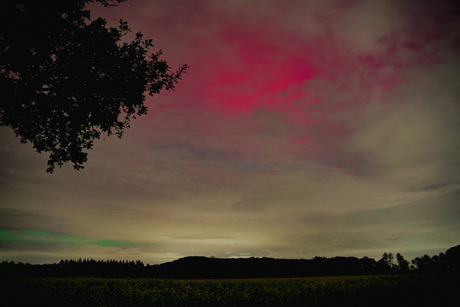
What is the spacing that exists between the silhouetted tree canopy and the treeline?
19.6 m

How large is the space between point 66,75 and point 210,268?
36.6 metres

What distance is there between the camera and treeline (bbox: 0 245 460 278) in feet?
92.1

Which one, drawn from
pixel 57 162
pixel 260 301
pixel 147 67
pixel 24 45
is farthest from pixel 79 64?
pixel 260 301

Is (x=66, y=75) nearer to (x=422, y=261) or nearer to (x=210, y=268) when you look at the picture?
(x=210, y=268)

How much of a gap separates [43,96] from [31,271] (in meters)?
26.6

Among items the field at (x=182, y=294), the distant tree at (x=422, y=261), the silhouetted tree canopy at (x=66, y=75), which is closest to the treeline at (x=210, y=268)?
the field at (x=182, y=294)

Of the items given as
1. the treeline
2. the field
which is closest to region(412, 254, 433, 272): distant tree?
the treeline

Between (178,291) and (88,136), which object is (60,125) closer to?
(88,136)

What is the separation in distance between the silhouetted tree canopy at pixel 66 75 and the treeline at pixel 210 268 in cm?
1963

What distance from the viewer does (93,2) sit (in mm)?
11336

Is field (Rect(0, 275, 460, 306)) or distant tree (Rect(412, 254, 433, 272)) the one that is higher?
field (Rect(0, 275, 460, 306))

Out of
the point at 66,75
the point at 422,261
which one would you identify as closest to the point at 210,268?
the point at 66,75

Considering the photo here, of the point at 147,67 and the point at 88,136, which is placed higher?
the point at 147,67

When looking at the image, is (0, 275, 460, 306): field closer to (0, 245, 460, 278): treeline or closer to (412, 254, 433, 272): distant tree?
(0, 245, 460, 278): treeline
